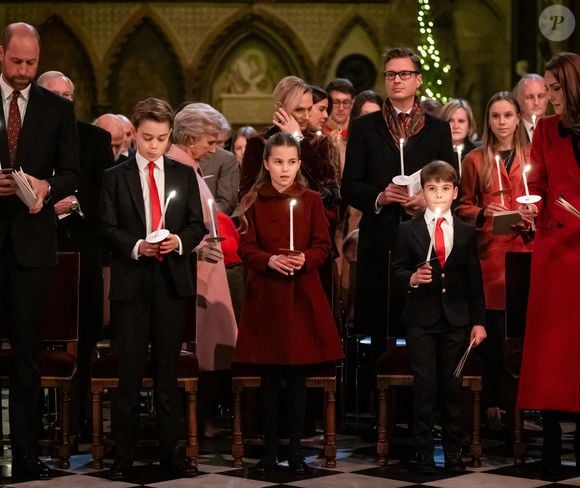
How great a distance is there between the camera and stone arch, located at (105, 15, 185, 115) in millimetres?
15234

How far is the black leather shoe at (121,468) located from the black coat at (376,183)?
59.9 inches

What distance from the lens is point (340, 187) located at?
21.4ft

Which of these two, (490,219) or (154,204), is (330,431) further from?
(490,219)

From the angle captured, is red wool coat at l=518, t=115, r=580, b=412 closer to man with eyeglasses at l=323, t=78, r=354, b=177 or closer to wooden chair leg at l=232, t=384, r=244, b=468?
wooden chair leg at l=232, t=384, r=244, b=468

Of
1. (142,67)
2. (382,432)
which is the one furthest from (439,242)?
(142,67)

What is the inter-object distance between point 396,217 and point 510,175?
0.73 meters

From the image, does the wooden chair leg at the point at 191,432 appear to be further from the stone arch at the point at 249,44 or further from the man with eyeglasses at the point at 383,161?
the stone arch at the point at 249,44

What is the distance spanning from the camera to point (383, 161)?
629 cm

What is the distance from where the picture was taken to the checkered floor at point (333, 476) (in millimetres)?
5195

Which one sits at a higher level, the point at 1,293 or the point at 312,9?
the point at 312,9

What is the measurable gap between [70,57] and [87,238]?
9273 millimetres

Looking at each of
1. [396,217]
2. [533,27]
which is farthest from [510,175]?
[533,27]

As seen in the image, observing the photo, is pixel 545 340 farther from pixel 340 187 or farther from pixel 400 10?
pixel 400 10

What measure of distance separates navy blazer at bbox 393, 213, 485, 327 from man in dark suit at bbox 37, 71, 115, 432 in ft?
5.65
